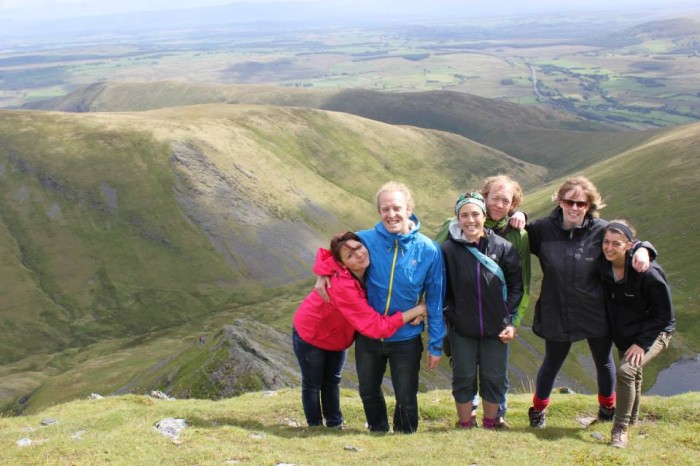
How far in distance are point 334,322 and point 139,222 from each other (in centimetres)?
13403

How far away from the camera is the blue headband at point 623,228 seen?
13.2 meters

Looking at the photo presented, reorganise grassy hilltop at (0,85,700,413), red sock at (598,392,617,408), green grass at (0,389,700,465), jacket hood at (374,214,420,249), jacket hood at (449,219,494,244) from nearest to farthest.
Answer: jacket hood at (374,214,420,249) < green grass at (0,389,700,465) < jacket hood at (449,219,494,244) < red sock at (598,392,617,408) < grassy hilltop at (0,85,700,413)

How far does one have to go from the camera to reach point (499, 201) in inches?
553

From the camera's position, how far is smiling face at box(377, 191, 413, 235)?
1297 cm

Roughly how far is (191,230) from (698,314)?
4267 inches

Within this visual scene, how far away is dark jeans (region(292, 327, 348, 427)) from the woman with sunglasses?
18.5ft

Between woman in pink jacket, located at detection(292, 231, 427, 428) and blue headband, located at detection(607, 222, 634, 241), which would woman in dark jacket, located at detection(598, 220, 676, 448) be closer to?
blue headband, located at detection(607, 222, 634, 241)

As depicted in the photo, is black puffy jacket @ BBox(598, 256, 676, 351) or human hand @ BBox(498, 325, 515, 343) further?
human hand @ BBox(498, 325, 515, 343)

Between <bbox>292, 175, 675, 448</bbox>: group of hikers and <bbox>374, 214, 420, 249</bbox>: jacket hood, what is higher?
<bbox>374, 214, 420, 249</bbox>: jacket hood

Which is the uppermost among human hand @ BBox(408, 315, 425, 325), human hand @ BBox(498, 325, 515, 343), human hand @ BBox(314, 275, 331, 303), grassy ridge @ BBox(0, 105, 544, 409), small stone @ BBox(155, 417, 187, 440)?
human hand @ BBox(314, 275, 331, 303)

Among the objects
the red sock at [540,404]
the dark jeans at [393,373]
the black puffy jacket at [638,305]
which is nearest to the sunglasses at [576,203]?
the black puffy jacket at [638,305]

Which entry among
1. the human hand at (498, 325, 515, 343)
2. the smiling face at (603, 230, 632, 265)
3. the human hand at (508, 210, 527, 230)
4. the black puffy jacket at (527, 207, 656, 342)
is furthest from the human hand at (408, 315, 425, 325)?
the smiling face at (603, 230, 632, 265)

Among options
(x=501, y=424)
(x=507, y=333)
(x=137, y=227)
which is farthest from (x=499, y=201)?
(x=137, y=227)

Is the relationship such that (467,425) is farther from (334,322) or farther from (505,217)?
(505,217)
